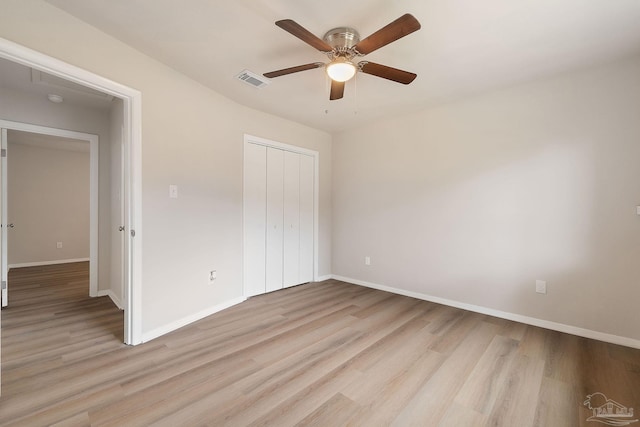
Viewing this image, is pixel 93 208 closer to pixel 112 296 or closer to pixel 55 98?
pixel 112 296

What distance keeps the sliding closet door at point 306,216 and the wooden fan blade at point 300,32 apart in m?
2.36

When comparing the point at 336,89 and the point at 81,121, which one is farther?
the point at 81,121

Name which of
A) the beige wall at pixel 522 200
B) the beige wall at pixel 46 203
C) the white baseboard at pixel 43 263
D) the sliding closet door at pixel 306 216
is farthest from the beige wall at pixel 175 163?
the white baseboard at pixel 43 263

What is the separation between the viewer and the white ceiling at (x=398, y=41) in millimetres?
1729

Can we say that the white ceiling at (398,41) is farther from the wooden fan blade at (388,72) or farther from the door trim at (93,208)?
the door trim at (93,208)

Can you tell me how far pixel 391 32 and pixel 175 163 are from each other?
84.4 inches

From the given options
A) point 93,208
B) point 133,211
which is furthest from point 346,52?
point 93,208

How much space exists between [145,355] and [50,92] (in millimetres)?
3184

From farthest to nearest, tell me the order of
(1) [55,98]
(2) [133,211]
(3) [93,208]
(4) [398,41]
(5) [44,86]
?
(3) [93,208]
(1) [55,98]
(5) [44,86]
(2) [133,211]
(4) [398,41]

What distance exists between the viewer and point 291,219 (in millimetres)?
4016

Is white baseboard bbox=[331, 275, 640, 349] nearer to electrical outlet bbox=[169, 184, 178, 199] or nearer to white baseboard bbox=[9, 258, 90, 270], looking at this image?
electrical outlet bbox=[169, 184, 178, 199]

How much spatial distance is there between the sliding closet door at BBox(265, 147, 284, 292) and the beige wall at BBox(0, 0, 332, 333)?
48 cm

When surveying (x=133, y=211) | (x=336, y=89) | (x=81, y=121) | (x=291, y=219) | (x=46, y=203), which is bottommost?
(x=291, y=219)

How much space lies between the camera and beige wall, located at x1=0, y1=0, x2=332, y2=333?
184 centimetres
